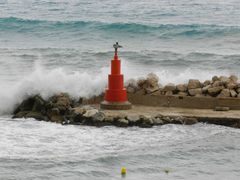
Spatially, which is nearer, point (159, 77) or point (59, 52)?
point (159, 77)

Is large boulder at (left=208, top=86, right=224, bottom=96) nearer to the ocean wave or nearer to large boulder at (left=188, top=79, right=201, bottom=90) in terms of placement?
large boulder at (left=188, top=79, right=201, bottom=90)

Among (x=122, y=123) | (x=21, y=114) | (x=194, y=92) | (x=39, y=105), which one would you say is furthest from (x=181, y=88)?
(x=21, y=114)

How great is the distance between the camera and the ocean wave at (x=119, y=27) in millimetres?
34250

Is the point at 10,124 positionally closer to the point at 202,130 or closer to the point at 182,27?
the point at 202,130

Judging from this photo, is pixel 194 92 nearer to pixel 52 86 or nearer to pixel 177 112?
pixel 177 112

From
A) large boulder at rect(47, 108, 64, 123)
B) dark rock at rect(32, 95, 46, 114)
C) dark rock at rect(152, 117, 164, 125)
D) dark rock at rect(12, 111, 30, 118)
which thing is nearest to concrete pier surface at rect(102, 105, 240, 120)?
dark rock at rect(152, 117, 164, 125)

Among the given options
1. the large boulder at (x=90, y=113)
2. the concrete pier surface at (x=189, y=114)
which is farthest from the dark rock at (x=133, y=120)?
the large boulder at (x=90, y=113)

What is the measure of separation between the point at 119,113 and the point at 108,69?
3025 mm

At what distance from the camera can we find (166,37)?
33656mm

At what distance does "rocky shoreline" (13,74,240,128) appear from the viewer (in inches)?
601

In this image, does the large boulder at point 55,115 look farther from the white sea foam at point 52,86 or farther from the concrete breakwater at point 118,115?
the white sea foam at point 52,86

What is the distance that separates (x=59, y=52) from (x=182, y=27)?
8.50 m

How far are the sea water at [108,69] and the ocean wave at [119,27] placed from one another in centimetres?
5

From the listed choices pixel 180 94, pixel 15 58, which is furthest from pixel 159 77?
pixel 15 58
